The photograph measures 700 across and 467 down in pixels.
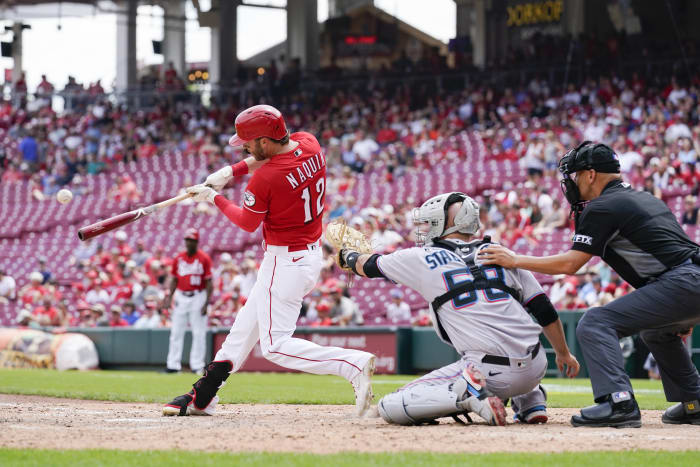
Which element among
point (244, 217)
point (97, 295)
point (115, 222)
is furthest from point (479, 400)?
point (97, 295)

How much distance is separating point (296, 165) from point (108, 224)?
4.55 ft

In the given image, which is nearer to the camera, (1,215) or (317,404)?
(317,404)

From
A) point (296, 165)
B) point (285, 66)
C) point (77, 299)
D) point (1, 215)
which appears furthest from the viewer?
point (285, 66)

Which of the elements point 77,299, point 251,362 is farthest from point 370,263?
point 77,299

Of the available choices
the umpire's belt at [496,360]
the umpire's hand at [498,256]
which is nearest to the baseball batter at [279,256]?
the umpire's belt at [496,360]

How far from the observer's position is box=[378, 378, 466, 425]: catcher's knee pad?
5.64 meters

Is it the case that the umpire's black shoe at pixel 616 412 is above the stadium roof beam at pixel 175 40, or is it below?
below

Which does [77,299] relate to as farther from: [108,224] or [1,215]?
[108,224]

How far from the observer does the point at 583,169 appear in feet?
19.6

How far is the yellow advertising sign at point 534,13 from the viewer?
32.7 m

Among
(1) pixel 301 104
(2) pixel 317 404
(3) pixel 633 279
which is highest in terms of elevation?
(1) pixel 301 104

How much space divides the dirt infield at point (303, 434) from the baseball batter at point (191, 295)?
7.44 metres

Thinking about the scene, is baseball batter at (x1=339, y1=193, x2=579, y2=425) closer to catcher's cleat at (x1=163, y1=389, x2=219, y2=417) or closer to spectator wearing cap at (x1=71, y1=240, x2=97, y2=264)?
catcher's cleat at (x1=163, y1=389, x2=219, y2=417)

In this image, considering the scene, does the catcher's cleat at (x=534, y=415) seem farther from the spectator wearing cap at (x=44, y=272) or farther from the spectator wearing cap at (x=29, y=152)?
the spectator wearing cap at (x=29, y=152)
